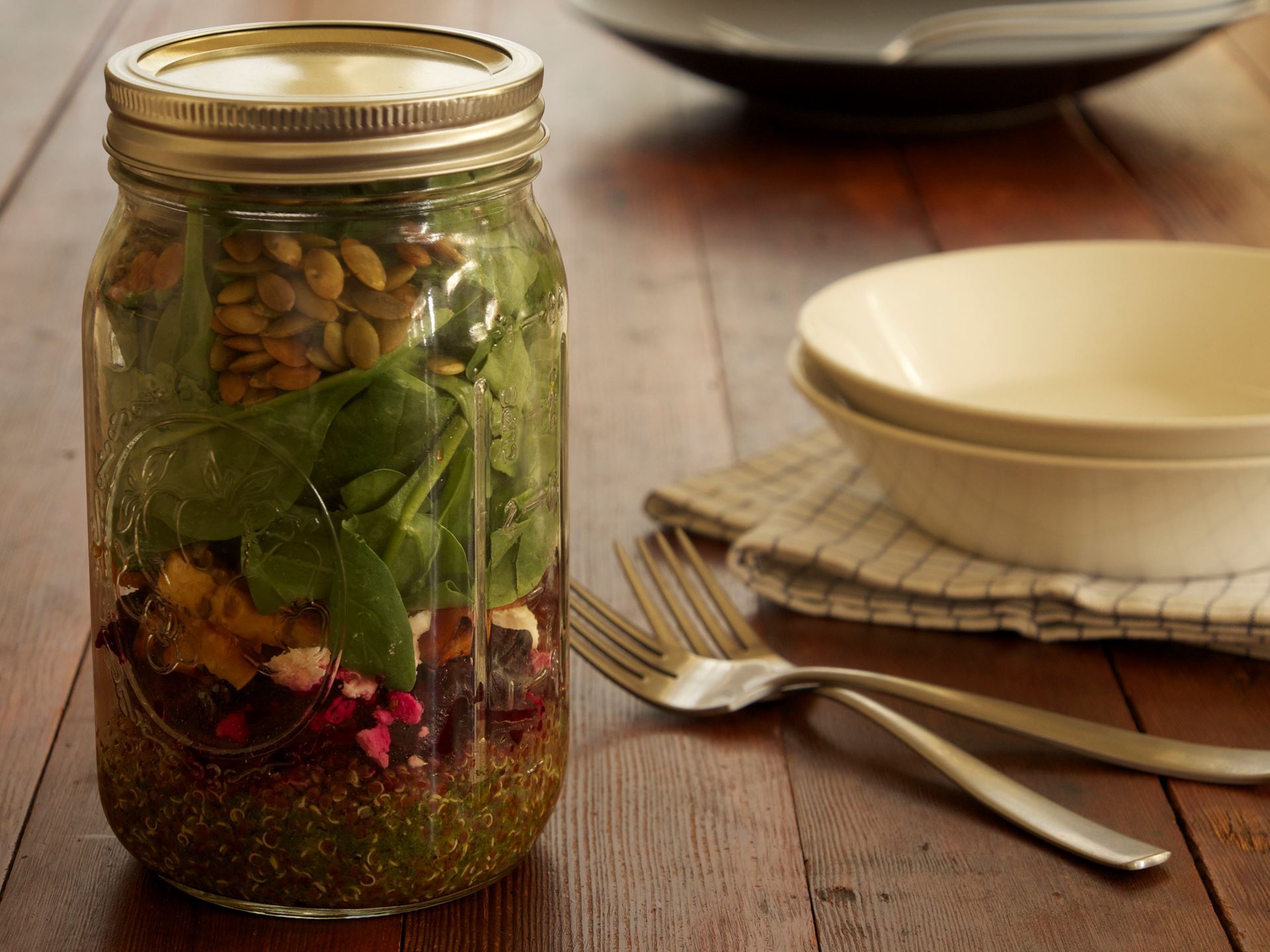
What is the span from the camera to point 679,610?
601 mm

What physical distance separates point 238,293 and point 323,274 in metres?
0.02

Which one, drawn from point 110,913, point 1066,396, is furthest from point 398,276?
point 1066,396

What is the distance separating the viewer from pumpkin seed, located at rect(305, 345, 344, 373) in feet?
1.26

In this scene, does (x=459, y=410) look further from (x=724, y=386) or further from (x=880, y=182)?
(x=880, y=182)

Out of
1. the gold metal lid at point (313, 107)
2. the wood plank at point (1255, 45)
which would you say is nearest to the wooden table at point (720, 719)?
the gold metal lid at point (313, 107)

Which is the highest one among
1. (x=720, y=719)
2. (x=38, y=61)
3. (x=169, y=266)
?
(x=169, y=266)

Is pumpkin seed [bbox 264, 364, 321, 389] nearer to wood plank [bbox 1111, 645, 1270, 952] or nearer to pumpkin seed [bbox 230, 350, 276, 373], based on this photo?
pumpkin seed [bbox 230, 350, 276, 373]

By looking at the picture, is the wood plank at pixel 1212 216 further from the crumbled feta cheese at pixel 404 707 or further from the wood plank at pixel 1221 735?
the crumbled feta cheese at pixel 404 707

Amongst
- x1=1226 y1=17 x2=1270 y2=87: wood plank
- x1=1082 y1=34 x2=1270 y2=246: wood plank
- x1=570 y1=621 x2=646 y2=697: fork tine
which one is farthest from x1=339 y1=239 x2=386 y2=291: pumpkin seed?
x1=1226 y1=17 x2=1270 y2=87: wood plank

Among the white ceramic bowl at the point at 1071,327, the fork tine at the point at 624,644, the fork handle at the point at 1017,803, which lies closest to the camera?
the fork handle at the point at 1017,803

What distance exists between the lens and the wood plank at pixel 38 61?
3.96 ft

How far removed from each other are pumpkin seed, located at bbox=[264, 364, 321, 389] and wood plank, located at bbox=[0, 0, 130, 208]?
817 mm

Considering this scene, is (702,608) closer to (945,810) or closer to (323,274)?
(945,810)

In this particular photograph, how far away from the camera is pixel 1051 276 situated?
0.79 metres
